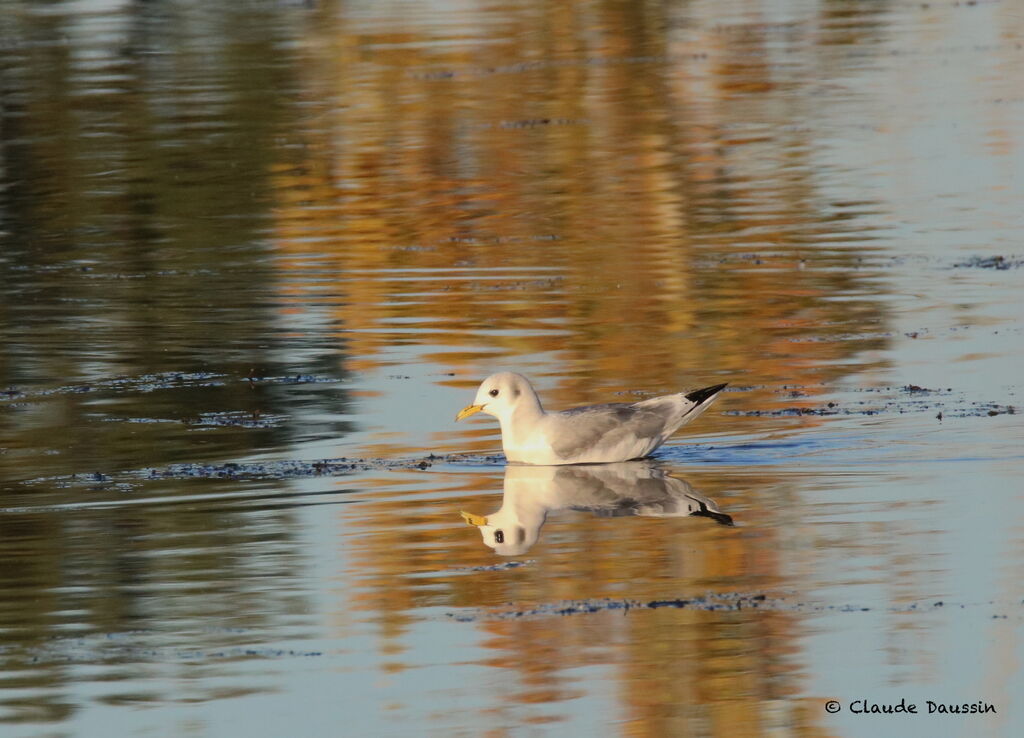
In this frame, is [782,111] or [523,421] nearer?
[523,421]

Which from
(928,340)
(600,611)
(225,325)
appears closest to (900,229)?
(928,340)

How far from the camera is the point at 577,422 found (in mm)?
12117

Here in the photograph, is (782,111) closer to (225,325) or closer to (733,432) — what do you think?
(225,325)

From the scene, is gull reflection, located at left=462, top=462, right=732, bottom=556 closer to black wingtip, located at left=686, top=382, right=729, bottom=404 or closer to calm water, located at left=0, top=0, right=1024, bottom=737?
calm water, located at left=0, top=0, right=1024, bottom=737

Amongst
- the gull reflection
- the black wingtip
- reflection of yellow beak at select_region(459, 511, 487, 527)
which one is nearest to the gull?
the black wingtip

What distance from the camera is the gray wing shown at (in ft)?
39.8

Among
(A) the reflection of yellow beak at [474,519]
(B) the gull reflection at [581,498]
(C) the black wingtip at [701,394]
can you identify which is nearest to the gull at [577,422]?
(C) the black wingtip at [701,394]

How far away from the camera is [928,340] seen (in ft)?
49.1

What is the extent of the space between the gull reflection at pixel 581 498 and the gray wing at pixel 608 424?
0.18 meters

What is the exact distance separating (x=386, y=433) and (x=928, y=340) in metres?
4.09

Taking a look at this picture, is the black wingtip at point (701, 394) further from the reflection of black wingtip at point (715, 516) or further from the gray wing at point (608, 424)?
the reflection of black wingtip at point (715, 516)

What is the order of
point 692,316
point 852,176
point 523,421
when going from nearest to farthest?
point 523,421 < point 692,316 < point 852,176

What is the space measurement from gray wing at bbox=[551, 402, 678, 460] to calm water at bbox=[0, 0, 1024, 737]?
0.21m

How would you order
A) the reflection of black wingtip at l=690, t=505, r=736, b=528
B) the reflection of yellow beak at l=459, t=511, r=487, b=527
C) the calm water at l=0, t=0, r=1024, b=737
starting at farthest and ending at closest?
the reflection of yellow beak at l=459, t=511, r=487, b=527
the reflection of black wingtip at l=690, t=505, r=736, b=528
the calm water at l=0, t=0, r=1024, b=737
